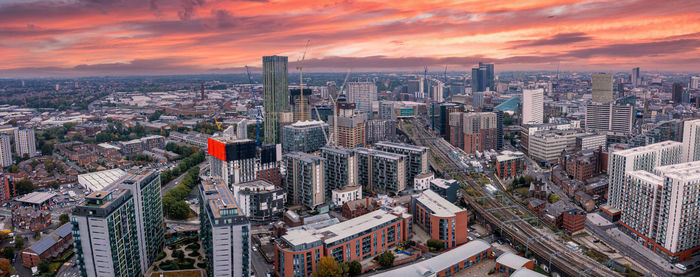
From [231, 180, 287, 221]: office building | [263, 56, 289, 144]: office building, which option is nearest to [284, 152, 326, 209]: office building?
[231, 180, 287, 221]: office building

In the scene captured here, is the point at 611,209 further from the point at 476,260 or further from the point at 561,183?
the point at 476,260

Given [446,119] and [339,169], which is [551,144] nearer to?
[446,119]

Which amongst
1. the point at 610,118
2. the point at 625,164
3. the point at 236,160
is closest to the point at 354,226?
the point at 236,160

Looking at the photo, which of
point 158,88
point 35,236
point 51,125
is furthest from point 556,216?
point 158,88

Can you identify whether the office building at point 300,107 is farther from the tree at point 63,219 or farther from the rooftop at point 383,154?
the tree at point 63,219

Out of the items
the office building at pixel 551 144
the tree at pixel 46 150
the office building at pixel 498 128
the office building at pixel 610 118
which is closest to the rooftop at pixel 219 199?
the office building at pixel 551 144

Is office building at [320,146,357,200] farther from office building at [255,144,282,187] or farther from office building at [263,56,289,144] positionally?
office building at [263,56,289,144]
